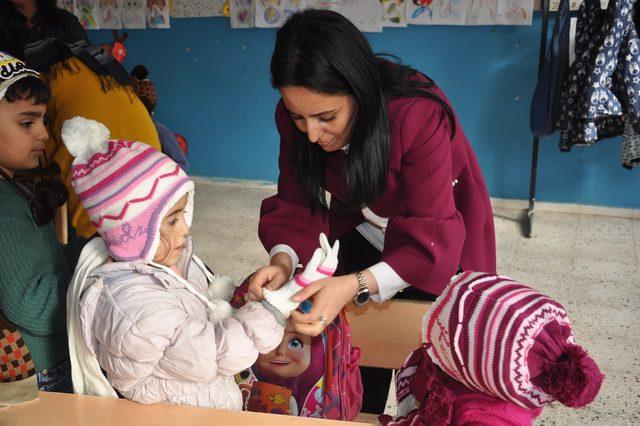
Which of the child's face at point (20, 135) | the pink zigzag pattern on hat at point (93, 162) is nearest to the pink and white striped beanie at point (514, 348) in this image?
the pink zigzag pattern on hat at point (93, 162)

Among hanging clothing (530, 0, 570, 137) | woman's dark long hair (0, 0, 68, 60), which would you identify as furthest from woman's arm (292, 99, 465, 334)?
hanging clothing (530, 0, 570, 137)

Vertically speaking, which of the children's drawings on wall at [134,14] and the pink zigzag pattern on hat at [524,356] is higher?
the children's drawings on wall at [134,14]

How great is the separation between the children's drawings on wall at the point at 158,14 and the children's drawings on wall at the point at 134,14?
40 millimetres

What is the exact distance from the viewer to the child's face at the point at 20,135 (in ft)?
4.78

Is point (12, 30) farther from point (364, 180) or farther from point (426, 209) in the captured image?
point (426, 209)

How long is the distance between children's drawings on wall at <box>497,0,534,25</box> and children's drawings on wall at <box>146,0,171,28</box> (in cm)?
206

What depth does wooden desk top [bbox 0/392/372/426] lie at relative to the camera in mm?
1033

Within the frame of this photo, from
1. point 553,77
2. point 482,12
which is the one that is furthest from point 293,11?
point 553,77

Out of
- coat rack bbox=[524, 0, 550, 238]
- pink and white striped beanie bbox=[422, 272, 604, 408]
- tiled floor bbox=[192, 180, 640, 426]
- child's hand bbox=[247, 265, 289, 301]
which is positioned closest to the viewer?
pink and white striped beanie bbox=[422, 272, 604, 408]

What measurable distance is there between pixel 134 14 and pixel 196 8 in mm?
458

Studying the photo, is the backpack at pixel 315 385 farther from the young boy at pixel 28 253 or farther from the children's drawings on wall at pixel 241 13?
the children's drawings on wall at pixel 241 13

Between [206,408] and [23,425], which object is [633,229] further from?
[23,425]

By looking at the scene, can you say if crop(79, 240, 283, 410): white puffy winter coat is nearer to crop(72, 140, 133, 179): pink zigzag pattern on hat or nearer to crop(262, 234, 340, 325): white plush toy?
crop(262, 234, 340, 325): white plush toy

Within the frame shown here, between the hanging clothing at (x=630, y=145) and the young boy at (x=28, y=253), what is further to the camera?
the hanging clothing at (x=630, y=145)
